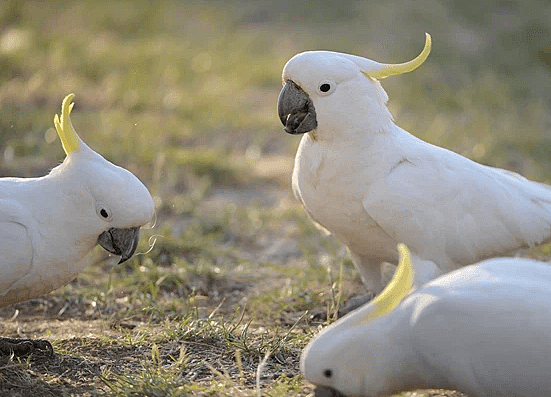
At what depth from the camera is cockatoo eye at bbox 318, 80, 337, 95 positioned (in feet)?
9.43

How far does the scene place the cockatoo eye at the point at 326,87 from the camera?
9.43ft

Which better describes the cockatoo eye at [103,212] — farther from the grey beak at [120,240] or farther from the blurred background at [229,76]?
the blurred background at [229,76]

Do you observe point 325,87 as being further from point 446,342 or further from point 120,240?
point 446,342

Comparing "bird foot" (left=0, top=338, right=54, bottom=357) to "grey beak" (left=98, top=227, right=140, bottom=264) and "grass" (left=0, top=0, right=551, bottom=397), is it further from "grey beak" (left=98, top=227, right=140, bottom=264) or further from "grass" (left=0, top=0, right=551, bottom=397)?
"grey beak" (left=98, top=227, right=140, bottom=264)

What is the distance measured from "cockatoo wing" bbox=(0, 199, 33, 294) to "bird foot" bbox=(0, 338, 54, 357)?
0.76 ft

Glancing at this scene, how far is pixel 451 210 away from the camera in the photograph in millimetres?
2836

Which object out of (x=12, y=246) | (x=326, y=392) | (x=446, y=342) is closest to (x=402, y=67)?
(x=446, y=342)

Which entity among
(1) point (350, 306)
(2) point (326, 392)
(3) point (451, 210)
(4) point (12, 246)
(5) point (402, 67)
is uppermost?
(5) point (402, 67)

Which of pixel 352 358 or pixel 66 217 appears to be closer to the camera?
pixel 352 358

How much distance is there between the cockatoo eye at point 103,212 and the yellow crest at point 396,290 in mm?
1026

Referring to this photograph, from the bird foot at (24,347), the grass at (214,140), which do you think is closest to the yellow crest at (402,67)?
the grass at (214,140)

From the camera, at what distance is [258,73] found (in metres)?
7.24

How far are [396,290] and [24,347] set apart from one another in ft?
4.71

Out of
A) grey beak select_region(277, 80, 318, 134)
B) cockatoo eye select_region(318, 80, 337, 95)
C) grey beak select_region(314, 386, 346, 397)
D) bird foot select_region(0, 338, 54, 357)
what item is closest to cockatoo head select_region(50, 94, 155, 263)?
bird foot select_region(0, 338, 54, 357)
